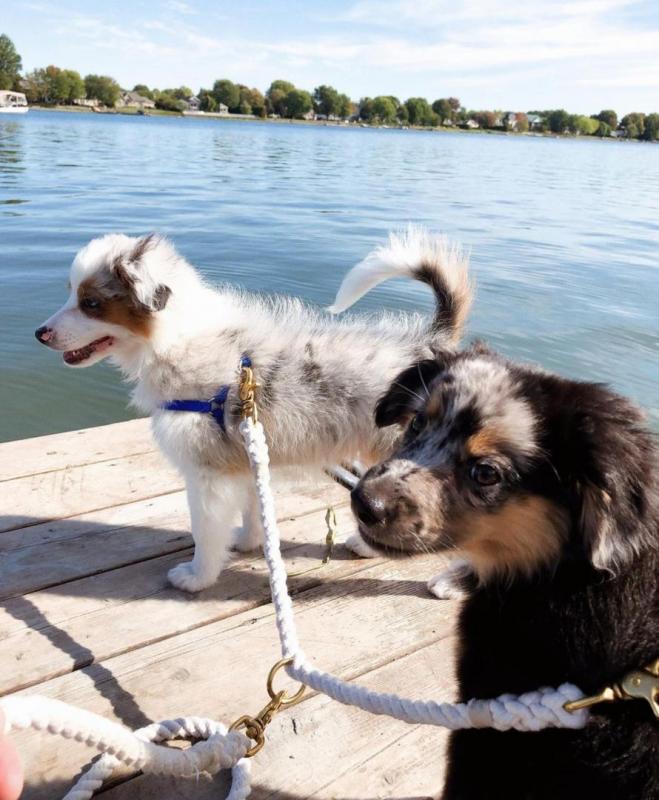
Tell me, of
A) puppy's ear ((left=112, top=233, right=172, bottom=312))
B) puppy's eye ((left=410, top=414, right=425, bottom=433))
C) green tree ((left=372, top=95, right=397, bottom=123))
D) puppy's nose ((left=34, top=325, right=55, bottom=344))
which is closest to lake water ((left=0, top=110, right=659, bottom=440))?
puppy's nose ((left=34, top=325, right=55, bottom=344))

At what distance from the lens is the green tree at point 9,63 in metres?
→ 91.9

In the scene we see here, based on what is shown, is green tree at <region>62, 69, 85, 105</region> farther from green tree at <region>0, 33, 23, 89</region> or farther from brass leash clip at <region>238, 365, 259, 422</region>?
brass leash clip at <region>238, 365, 259, 422</region>

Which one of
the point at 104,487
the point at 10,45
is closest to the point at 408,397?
the point at 104,487

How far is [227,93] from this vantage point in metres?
112

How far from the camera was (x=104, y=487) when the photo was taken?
3531mm

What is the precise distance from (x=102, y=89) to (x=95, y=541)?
114883mm

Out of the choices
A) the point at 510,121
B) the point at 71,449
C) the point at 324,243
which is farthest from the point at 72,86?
the point at 71,449

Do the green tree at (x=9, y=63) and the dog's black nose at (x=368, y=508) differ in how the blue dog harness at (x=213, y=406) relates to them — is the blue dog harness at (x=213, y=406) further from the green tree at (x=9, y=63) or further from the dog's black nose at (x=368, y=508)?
the green tree at (x=9, y=63)

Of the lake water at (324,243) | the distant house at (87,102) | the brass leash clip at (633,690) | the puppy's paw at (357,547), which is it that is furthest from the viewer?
the distant house at (87,102)

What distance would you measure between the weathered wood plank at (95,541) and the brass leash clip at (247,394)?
2.89 feet

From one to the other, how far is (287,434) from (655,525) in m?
1.71

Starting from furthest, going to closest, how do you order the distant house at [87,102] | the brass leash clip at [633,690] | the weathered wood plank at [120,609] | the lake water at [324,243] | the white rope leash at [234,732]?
the distant house at [87,102] < the lake water at [324,243] < the weathered wood plank at [120,609] < the white rope leash at [234,732] < the brass leash clip at [633,690]

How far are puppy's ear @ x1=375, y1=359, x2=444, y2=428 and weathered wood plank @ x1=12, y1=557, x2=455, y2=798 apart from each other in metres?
0.53

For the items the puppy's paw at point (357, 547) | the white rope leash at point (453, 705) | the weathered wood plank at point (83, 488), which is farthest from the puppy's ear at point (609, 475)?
the weathered wood plank at point (83, 488)
